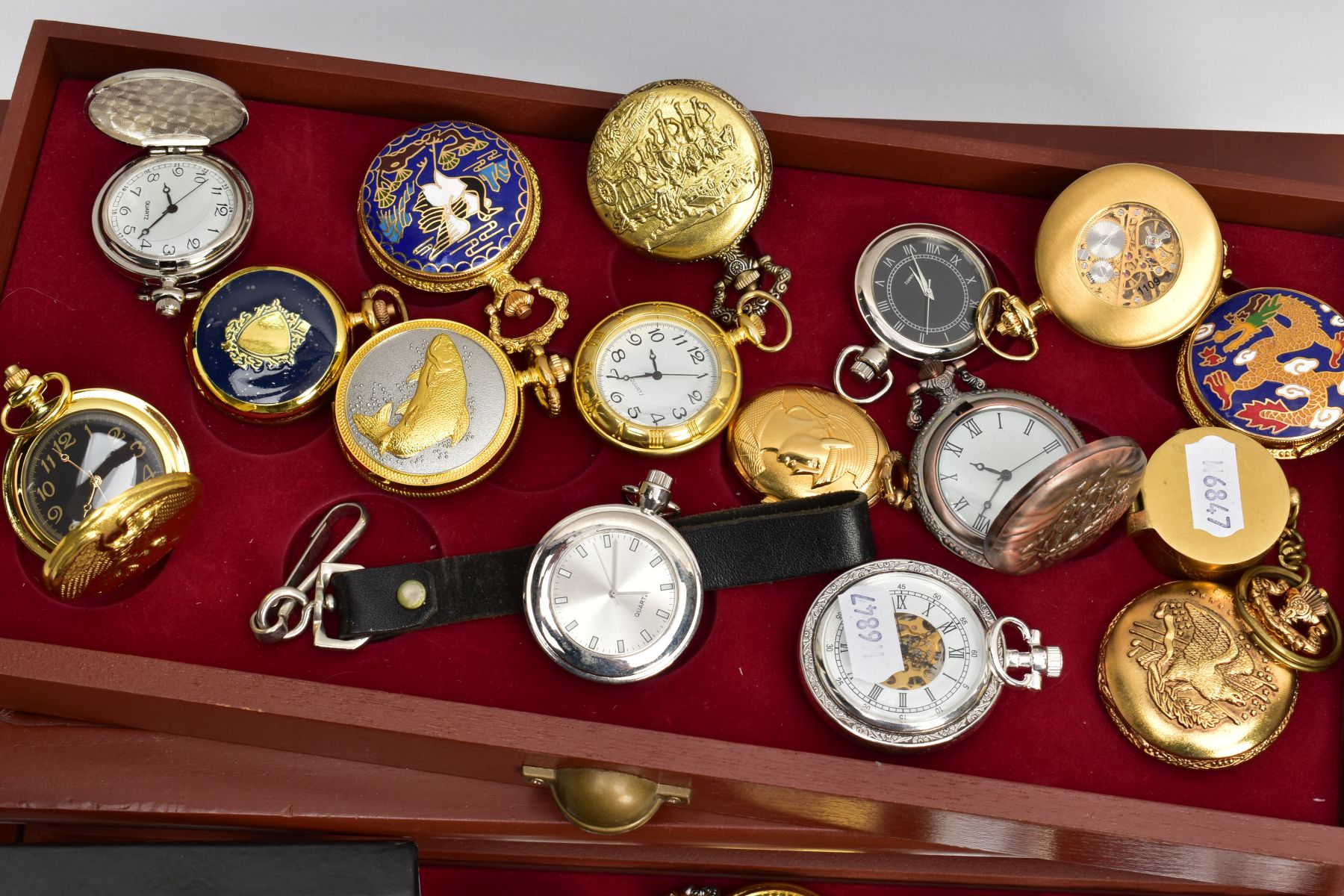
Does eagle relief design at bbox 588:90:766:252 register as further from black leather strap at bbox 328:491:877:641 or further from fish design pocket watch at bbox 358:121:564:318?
black leather strap at bbox 328:491:877:641

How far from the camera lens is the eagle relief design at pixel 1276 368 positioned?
9.98 ft

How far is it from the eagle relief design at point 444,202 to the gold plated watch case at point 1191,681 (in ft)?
6.03

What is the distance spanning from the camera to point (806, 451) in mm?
2945

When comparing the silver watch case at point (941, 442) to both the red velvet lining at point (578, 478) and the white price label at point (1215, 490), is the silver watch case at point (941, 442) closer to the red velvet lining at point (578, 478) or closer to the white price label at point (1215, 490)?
the red velvet lining at point (578, 478)

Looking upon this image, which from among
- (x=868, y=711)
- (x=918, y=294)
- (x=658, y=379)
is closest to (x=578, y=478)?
(x=658, y=379)

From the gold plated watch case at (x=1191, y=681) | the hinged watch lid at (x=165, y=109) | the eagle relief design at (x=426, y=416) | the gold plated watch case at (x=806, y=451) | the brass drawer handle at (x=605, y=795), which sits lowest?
the brass drawer handle at (x=605, y=795)

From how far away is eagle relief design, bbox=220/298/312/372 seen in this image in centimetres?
289

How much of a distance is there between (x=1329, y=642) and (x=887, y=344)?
130 cm

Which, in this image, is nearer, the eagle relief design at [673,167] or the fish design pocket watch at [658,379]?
the fish design pocket watch at [658,379]

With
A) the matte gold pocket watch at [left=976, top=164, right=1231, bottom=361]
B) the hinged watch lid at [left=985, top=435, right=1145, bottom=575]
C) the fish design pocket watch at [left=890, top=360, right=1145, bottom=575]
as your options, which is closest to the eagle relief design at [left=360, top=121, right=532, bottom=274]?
the fish design pocket watch at [left=890, top=360, right=1145, bottom=575]

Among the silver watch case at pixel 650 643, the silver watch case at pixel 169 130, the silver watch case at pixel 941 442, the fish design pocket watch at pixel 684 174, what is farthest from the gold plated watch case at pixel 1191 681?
the silver watch case at pixel 169 130

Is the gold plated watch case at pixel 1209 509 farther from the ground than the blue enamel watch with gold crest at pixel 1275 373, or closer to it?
closer to it

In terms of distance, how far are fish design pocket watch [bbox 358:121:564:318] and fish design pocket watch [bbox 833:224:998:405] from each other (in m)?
0.81

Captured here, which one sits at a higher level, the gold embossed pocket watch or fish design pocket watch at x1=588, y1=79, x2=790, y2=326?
fish design pocket watch at x1=588, y1=79, x2=790, y2=326
